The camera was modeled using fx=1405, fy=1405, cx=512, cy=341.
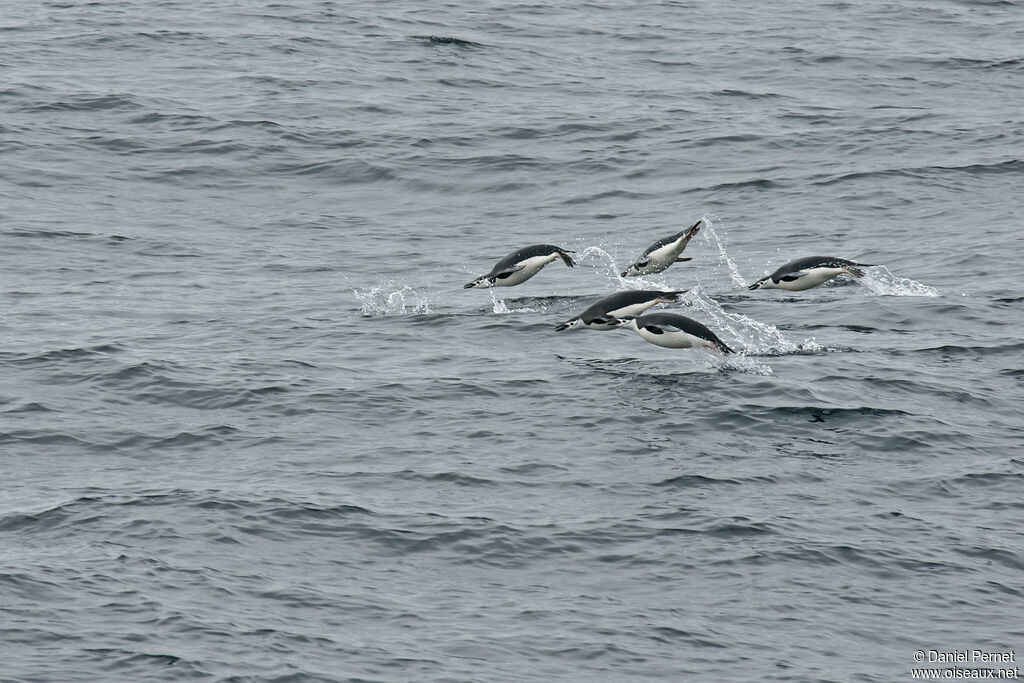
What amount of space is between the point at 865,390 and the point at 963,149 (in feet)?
44.8

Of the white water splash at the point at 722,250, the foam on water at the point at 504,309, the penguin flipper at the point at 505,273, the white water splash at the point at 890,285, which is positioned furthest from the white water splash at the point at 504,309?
the white water splash at the point at 890,285

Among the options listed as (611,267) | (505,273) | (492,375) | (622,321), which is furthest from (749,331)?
(611,267)

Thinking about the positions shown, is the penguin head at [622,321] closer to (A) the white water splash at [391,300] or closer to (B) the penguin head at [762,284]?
(B) the penguin head at [762,284]

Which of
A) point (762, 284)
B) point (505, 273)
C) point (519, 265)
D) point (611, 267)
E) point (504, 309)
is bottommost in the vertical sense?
point (504, 309)

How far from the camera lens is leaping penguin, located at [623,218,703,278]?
1828cm

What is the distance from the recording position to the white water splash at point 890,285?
19.1m

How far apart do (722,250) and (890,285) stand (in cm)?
300

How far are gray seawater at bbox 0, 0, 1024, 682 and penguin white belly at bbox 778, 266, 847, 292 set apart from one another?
357mm

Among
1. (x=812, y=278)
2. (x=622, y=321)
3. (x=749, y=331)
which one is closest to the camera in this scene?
(x=622, y=321)

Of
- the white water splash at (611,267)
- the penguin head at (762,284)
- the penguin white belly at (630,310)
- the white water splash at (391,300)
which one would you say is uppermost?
the penguin white belly at (630,310)

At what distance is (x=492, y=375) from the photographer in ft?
52.5

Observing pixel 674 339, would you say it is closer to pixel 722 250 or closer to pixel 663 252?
pixel 663 252

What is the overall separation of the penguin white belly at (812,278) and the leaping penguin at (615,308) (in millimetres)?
2286

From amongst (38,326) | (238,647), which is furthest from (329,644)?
(38,326)
